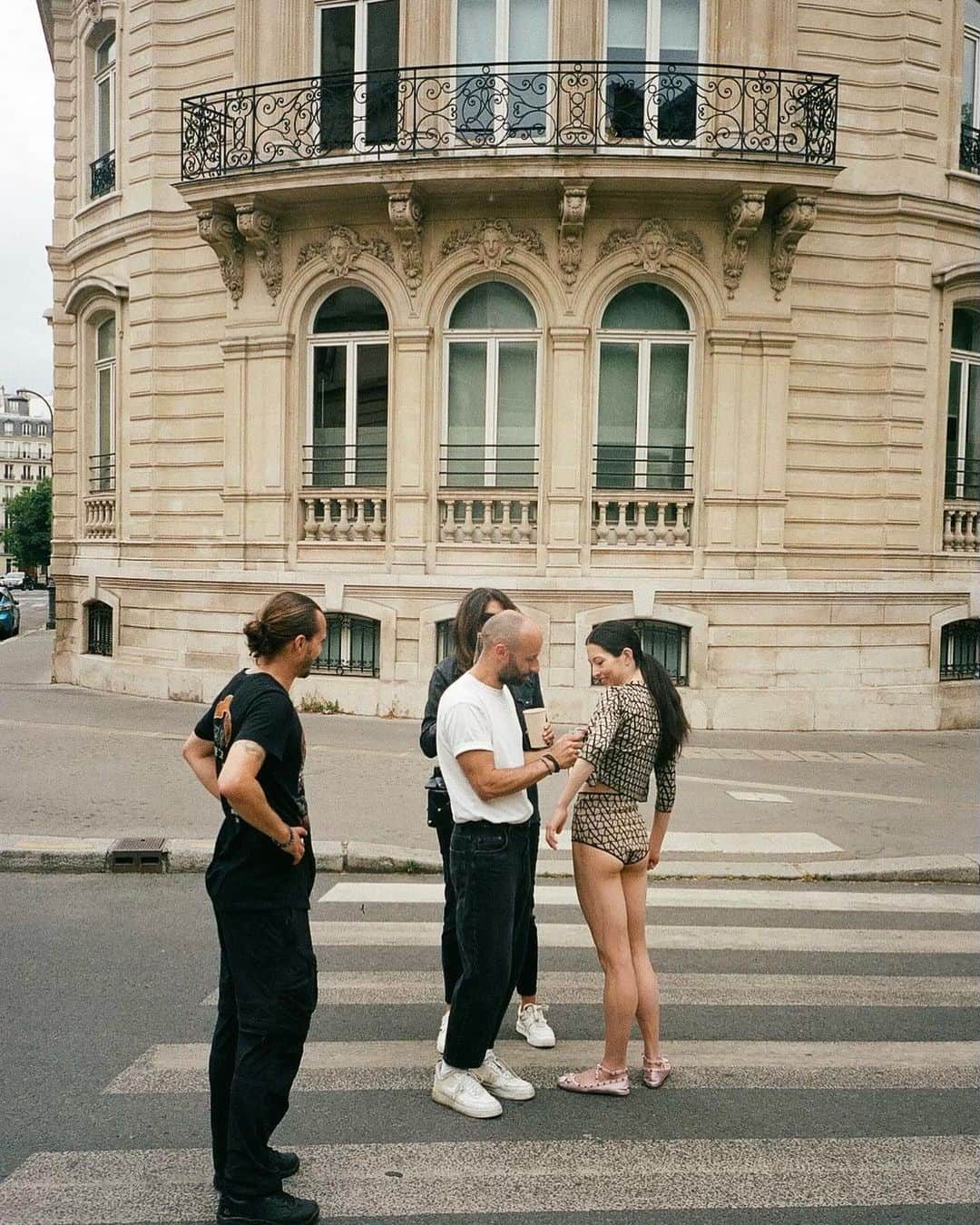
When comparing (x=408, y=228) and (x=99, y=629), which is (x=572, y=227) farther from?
(x=99, y=629)

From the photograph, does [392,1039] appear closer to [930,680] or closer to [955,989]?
[955,989]

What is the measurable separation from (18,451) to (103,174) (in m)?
151

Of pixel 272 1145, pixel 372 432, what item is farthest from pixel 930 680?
pixel 272 1145

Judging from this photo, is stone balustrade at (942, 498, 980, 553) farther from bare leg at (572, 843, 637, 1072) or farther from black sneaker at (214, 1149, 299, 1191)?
black sneaker at (214, 1149, 299, 1191)

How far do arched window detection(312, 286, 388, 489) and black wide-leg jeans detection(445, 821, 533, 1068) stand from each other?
10.7 meters

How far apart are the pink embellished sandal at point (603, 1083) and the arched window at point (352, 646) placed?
10.2 m

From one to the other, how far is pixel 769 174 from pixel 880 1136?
11.4 meters

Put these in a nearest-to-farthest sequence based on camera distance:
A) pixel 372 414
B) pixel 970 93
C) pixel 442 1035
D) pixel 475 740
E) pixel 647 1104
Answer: pixel 475 740 < pixel 647 1104 < pixel 442 1035 < pixel 372 414 < pixel 970 93

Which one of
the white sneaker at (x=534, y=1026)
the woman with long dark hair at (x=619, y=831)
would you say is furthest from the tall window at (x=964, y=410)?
the white sneaker at (x=534, y=1026)

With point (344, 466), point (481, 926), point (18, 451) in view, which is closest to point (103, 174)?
point (344, 466)

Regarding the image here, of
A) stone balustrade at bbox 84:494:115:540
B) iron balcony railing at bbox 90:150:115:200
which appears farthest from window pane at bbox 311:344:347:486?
iron balcony railing at bbox 90:150:115:200

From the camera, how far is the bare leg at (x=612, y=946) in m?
4.56

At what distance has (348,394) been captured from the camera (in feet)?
49.1

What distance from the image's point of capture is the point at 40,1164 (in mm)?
3936
